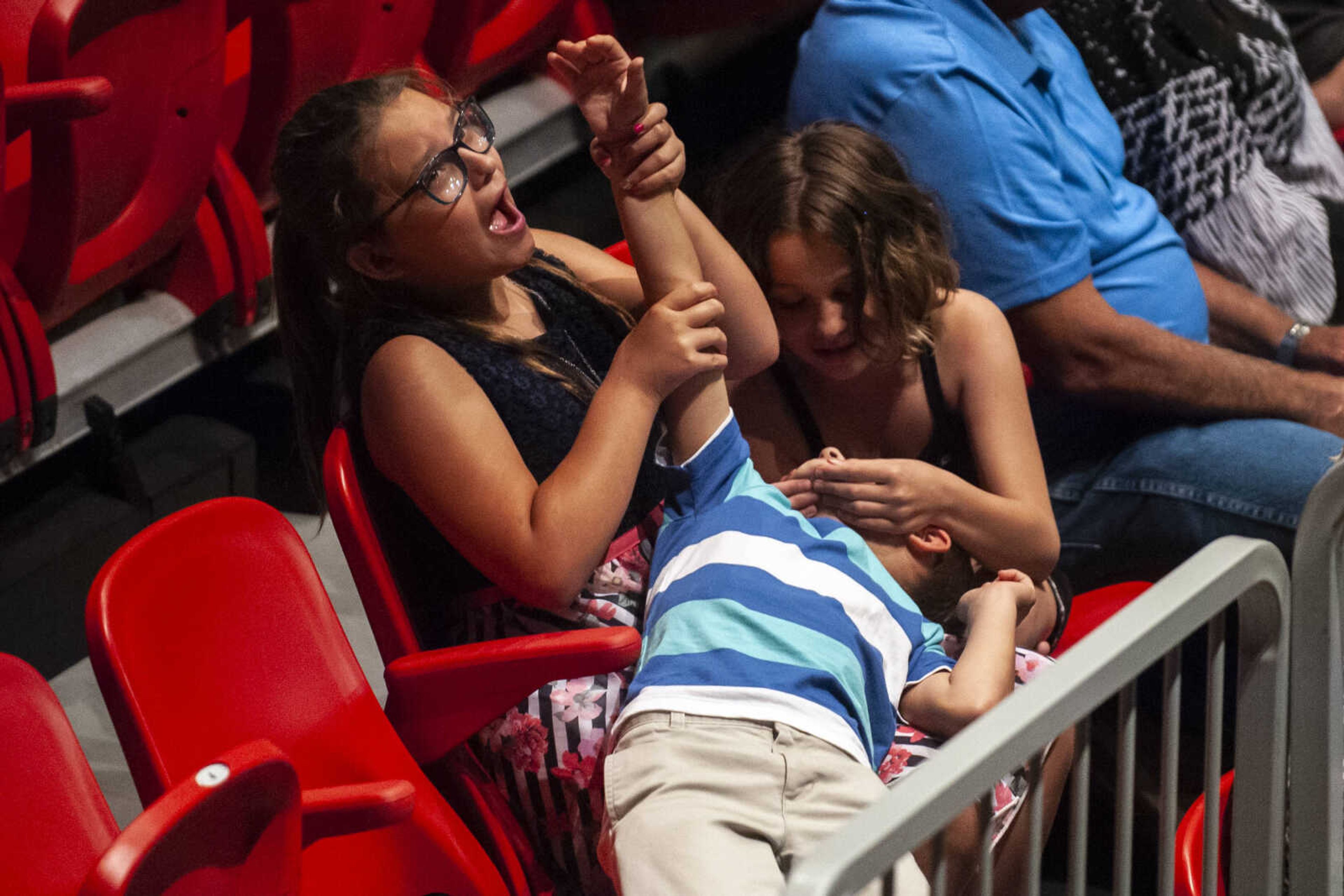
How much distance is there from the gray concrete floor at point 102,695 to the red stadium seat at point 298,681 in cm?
28

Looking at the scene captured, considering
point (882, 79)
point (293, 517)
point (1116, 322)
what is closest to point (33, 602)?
point (293, 517)

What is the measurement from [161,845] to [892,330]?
2.93ft

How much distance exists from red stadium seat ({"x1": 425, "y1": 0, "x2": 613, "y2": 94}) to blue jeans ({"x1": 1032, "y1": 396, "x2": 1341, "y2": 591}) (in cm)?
116

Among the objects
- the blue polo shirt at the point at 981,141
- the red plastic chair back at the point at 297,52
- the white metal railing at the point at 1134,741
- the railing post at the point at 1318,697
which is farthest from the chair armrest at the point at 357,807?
the red plastic chair back at the point at 297,52

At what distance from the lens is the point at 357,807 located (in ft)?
3.24

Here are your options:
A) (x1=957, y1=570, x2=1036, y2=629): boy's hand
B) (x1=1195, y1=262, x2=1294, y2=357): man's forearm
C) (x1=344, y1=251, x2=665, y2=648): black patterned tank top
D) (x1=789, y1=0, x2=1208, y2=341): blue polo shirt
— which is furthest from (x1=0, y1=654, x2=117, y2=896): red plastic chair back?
(x1=1195, y1=262, x2=1294, y2=357): man's forearm

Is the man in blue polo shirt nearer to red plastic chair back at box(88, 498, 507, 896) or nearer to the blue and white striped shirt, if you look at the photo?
the blue and white striped shirt

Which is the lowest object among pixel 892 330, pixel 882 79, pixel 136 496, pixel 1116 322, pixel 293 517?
pixel 293 517

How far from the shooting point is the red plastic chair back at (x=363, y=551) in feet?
3.67

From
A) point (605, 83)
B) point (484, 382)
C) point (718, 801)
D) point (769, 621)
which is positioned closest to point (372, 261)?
point (484, 382)

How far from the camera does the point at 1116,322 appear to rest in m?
1.72

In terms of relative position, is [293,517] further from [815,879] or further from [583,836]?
[815,879]

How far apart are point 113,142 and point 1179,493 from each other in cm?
137

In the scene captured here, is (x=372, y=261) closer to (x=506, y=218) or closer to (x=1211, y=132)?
(x=506, y=218)
